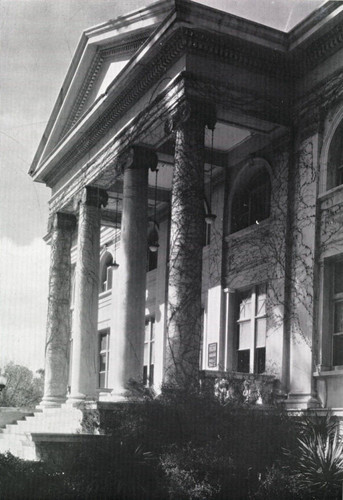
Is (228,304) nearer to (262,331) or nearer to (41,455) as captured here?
(262,331)

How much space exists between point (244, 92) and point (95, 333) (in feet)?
30.5

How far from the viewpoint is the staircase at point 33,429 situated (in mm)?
14188

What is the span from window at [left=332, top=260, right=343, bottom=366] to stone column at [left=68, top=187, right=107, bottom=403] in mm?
8677

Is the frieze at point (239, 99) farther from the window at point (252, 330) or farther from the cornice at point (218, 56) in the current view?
the window at point (252, 330)

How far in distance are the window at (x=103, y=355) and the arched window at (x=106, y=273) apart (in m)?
1.94

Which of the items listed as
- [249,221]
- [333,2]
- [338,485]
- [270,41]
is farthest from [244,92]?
[338,485]

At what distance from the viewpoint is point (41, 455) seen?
12.9 m

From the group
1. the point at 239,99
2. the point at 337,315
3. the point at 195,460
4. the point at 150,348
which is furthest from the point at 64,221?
the point at 195,460

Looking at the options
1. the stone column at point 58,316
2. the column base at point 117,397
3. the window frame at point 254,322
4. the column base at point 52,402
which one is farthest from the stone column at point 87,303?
the window frame at point 254,322

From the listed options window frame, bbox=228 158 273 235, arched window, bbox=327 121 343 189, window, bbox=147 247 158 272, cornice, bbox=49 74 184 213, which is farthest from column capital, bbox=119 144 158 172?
window, bbox=147 247 158 272

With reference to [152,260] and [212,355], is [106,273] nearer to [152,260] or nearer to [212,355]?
[152,260]

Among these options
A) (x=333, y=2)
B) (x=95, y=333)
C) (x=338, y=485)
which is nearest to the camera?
(x=338, y=485)

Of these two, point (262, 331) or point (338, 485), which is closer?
point (338, 485)

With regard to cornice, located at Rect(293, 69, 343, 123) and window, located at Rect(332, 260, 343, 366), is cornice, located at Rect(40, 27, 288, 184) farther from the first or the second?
window, located at Rect(332, 260, 343, 366)
